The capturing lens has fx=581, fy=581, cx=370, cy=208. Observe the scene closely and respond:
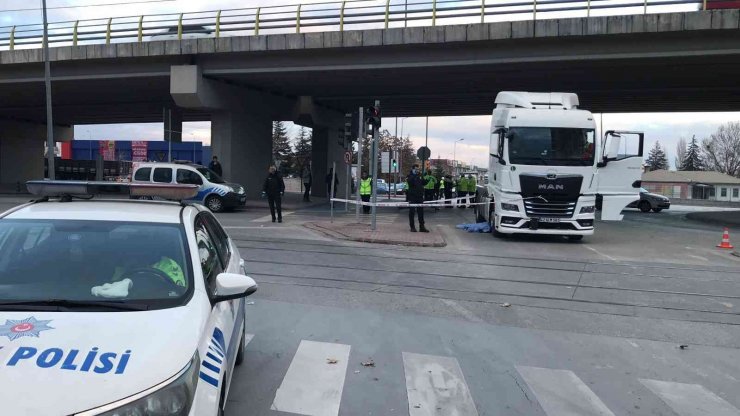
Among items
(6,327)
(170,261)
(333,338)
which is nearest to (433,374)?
(333,338)

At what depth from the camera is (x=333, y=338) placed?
5.96 m

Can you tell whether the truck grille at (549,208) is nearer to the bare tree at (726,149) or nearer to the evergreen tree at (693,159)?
the bare tree at (726,149)

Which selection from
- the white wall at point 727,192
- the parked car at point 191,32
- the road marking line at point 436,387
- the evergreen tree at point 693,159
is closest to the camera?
the road marking line at point 436,387

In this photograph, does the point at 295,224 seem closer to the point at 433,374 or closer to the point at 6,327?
the point at 433,374

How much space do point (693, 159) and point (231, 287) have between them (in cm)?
11584

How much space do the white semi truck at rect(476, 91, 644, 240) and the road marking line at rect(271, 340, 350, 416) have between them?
9.77m

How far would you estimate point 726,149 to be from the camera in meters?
87.7

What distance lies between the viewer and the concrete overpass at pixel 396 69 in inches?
763

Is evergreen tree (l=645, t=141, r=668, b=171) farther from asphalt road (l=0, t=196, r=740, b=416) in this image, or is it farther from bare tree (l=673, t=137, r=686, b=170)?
asphalt road (l=0, t=196, r=740, b=416)

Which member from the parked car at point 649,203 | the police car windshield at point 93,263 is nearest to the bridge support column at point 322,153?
the parked car at point 649,203

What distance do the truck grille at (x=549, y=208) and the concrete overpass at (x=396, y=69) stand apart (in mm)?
7730

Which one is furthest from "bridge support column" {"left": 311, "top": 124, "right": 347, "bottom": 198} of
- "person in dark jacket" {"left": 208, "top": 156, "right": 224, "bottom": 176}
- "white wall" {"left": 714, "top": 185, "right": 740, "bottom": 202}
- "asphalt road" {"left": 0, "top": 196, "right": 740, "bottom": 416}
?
"white wall" {"left": 714, "top": 185, "right": 740, "bottom": 202}

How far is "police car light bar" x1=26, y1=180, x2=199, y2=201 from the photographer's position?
13.4 feet

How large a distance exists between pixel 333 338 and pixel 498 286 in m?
3.89
